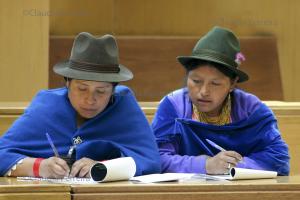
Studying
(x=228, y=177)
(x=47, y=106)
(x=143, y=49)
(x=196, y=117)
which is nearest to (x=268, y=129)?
(x=196, y=117)

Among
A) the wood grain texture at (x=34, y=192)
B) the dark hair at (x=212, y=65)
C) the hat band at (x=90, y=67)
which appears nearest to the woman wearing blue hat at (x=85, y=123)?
the hat band at (x=90, y=67)

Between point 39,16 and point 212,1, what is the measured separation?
1.90m

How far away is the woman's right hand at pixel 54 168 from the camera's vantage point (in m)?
2.96

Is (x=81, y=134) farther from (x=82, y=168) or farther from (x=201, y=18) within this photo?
(x=201, y=18)

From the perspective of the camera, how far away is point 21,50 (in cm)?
562

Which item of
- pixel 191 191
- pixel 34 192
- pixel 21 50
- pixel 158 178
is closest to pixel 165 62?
pixel 21 50

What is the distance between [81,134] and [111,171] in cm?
48

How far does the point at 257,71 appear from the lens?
257 inches

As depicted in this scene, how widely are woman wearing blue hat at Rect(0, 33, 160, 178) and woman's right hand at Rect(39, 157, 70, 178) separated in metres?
0.11

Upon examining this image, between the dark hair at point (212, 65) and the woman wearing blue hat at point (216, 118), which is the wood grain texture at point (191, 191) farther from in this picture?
the dark hair at point (212, 65)

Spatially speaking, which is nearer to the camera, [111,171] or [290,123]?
[111,171]

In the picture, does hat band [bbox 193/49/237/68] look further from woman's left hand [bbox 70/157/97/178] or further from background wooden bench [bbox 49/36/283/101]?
background wooden bench [bbox 49/36/283/101]

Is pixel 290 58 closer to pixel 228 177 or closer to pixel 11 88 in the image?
pixel 11 88

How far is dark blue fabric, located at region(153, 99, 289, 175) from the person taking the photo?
141 inches
